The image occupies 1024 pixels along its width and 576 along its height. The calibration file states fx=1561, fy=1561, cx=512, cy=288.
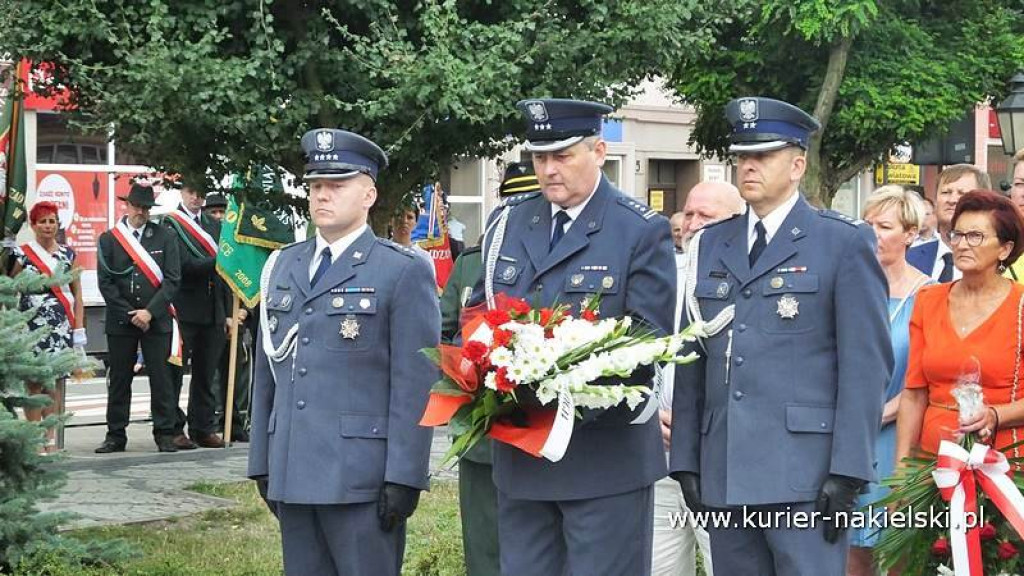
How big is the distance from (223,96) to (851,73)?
18.1 m

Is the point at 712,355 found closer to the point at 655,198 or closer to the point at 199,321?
the point at 199,321

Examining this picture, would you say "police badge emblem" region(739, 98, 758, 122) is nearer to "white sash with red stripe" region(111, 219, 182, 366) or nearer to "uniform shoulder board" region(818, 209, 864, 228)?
"uniform shoulder board" region(818, 209, 864, 228)

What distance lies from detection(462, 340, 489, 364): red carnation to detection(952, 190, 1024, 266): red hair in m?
2.16

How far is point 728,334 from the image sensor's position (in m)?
5.03

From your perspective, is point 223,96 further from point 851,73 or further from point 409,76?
point 851,73

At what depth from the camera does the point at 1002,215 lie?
5754 millimetres

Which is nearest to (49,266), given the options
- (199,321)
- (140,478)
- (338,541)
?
(199,321)

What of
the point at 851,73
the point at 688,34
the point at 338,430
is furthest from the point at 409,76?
the point at 851,73

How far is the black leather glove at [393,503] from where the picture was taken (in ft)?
17.7

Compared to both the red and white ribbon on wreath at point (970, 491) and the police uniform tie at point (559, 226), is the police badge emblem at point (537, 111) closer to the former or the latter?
the police uniform tie at point (559, 226)

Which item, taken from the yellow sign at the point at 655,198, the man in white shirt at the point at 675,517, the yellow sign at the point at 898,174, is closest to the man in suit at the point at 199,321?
the man in white shirt at the point at 675,517

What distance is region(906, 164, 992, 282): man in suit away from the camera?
26.2 ft

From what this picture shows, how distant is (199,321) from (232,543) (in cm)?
455

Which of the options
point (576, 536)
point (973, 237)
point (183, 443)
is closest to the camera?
point (576, 536)
